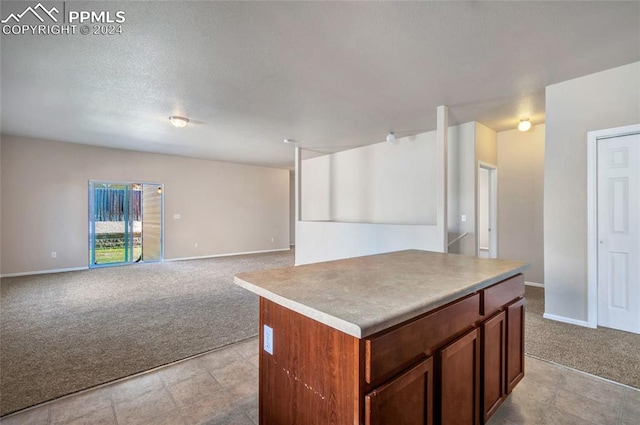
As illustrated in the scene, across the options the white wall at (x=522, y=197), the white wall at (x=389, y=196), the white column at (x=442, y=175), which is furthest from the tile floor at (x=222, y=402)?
the white wall at (x=522, y=197)

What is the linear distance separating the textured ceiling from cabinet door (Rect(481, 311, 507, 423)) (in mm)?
2087

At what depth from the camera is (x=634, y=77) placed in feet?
9.25

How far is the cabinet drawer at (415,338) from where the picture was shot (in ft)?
3.21

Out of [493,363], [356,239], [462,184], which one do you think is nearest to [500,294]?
[493,363]

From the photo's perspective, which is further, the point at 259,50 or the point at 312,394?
the point at 259,50

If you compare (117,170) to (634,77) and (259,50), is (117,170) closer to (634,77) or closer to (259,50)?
(259,50)

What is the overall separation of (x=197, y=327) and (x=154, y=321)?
59cm

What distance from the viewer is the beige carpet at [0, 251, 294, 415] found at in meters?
2.27

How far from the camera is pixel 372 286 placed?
4.49 ft

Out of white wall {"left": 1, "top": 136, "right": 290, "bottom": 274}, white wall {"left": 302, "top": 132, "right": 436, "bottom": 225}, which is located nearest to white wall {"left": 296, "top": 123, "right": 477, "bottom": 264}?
white wall {"left": 302, "top": 132, "right": 436, "bottom": 225}

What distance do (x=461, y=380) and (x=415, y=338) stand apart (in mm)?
511

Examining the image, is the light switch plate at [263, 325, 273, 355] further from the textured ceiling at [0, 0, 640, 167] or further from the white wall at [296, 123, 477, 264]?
the white wall at [296, 123, 477, 264]

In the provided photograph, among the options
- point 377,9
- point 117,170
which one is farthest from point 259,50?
point 117,170

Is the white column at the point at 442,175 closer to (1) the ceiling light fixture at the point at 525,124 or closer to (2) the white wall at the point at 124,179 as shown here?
(1) the ceiling light fixture at the point at 525,124
